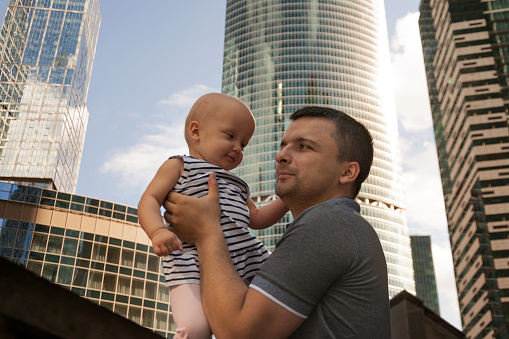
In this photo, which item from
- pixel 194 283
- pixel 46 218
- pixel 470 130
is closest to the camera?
pixel 194 283

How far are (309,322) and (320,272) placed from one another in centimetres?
23

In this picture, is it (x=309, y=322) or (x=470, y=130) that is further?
(x=470, y=130)

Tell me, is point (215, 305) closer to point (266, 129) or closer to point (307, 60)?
point (266, 129)

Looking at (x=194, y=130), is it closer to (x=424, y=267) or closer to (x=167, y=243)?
(x=167, y=243)

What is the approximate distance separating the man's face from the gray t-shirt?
45cm

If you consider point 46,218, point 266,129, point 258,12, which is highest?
point 258,12

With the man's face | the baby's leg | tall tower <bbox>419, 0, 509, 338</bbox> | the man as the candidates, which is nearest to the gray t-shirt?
the man

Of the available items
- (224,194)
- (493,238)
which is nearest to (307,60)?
(493,238)

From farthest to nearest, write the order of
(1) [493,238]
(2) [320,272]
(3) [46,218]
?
(1) [493,238] → (3) [46,218] → (2) [320,272]

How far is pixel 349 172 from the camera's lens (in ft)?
9.39

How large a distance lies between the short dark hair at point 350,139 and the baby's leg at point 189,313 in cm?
110

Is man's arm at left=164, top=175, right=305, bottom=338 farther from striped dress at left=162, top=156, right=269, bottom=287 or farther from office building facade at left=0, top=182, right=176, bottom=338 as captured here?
office building facade at left=0, top=182, right=176, bottom=338

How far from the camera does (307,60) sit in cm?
13225

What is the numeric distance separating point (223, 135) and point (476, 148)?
323 feet
